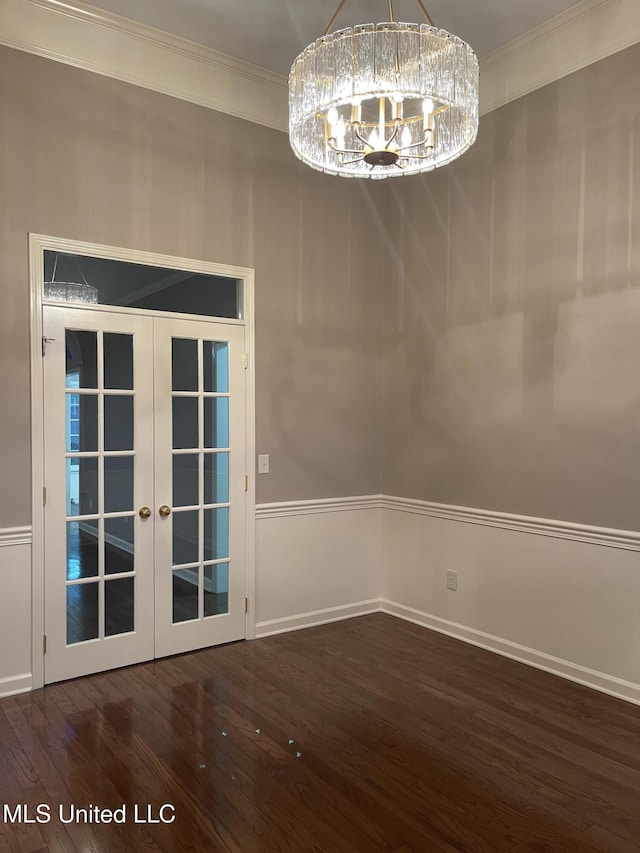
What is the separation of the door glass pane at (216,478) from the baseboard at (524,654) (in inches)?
61.3

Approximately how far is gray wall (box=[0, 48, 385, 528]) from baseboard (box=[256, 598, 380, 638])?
81cm

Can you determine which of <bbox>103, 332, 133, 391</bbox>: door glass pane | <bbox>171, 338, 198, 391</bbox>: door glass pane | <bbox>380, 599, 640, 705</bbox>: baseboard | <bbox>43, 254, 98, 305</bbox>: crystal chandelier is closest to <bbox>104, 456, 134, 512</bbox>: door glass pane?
<bbox>103, 332, 133, 391</bbox>: door glass pane

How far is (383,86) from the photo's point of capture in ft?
7.79

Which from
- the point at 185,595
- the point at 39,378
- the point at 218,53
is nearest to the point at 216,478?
the point at 185,595

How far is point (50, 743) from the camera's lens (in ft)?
9.50

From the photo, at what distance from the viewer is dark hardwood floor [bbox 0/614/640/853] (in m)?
2.30

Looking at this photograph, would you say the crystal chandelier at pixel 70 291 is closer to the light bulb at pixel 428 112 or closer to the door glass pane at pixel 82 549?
the door glass pane at pixel 82 549

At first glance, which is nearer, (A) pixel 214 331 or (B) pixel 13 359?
(B) pixel 13 359

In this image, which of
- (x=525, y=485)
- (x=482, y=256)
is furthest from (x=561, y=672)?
(x=482, y=256)

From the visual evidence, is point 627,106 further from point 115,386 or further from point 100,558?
point 100,558

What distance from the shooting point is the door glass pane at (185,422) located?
399 centimetres

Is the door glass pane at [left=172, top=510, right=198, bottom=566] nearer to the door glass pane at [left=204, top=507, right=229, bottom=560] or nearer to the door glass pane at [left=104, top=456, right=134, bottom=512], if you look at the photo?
the door glass pane at [left=204, top=507, right=229, bottom=560]

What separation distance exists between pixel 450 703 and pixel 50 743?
1887mm

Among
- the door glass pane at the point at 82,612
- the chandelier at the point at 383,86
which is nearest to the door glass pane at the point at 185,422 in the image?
the door glass pane at the point at 82,612
